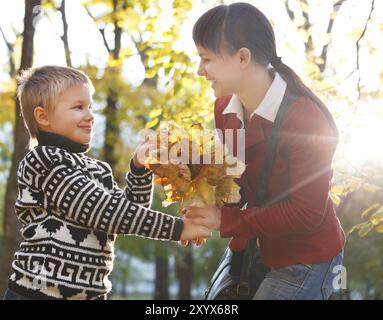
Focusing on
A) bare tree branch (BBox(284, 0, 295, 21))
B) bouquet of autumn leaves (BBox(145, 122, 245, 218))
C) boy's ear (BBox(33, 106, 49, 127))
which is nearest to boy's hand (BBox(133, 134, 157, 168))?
bouquet of autumn leaves (BBox(145, 122, 245, 218))

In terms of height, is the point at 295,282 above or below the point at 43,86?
below

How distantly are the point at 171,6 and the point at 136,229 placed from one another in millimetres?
3749

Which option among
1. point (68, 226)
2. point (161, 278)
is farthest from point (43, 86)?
point (161, 278)

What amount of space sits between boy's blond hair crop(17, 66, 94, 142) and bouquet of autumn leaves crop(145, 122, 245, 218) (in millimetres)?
541

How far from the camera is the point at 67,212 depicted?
302cm

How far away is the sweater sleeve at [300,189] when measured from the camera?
2906 mm

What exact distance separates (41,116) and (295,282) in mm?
1432

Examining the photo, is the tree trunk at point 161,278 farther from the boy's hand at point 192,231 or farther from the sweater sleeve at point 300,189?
the sweater sleeve at point 300,189

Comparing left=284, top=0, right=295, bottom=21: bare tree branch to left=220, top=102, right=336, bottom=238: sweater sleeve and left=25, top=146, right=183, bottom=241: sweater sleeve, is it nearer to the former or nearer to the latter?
left=220, top=102, right=336, bottom=238: sweater sleeve

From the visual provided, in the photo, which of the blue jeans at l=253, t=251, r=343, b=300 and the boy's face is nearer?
the blue jeans at l=253, t=251, r=343, b=300

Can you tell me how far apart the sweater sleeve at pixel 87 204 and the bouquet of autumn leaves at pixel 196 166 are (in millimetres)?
165

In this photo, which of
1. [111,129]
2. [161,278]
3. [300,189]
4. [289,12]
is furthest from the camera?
[161,278]

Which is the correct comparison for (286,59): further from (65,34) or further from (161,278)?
(161,278)

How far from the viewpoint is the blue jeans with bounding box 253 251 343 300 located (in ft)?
9.88
